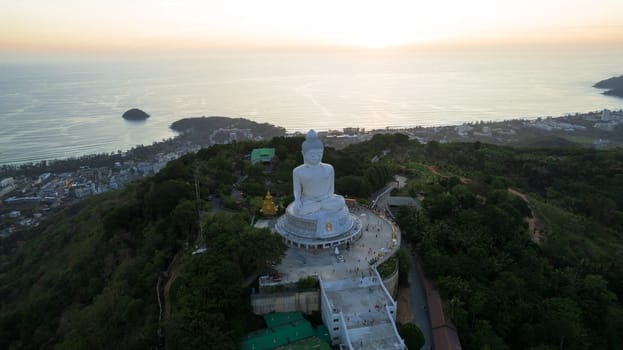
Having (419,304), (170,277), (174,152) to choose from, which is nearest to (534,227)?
(419,304)

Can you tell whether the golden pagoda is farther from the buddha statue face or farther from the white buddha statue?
the buddha statue face

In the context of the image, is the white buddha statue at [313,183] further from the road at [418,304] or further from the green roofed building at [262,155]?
the green roofed building at [262,155]

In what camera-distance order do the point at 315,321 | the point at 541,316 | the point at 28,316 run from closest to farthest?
the point at 315,321 < the point at 541,316 < the point at 28,316

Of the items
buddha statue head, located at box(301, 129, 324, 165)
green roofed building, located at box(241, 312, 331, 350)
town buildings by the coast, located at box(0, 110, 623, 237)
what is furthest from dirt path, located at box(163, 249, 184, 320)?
town buildings by the coast, located at box(0, 110, 623, 237)

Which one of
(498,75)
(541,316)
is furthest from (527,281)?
(498,75)

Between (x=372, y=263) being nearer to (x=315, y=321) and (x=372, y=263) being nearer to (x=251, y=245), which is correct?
(x=315, y=321)
